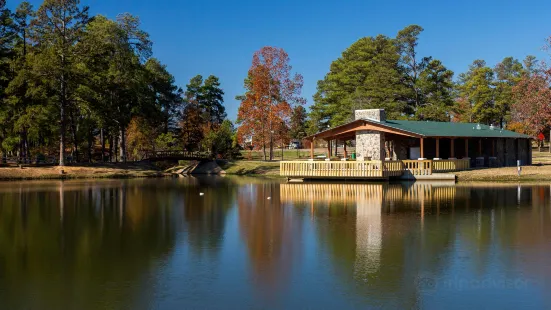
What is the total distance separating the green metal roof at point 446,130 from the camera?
3903cm

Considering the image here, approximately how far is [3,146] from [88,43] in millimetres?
14684

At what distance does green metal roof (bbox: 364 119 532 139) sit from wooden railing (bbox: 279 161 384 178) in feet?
13.3

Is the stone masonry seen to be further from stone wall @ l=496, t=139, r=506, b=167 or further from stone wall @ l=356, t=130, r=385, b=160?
stone wall @ l=496, t=139, r=506, b=167

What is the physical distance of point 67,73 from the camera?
47531 millimetres

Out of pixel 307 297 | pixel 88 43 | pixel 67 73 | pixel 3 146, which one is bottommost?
pixel 307 297

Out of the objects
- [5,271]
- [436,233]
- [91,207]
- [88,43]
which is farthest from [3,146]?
[436,233]

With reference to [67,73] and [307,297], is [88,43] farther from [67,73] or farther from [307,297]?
[307,297]

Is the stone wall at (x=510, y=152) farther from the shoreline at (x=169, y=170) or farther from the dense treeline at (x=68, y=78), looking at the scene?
the dense treeline at (x=68, y=78)

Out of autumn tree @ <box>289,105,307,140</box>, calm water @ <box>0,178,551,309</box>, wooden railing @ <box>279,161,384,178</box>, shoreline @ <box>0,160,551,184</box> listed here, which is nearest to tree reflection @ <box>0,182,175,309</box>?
calm water @ <box>0,178,551,309</box>

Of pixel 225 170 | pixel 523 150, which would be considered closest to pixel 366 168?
pixel 523 150

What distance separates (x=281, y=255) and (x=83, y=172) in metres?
39.9

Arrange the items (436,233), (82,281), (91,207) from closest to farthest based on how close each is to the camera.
Result: (82,281), (436,233), (91,207)

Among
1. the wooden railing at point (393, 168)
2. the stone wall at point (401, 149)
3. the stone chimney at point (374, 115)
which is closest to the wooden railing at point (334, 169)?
the wooden railing at point (393, 168)

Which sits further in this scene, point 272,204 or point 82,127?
point 82,127
